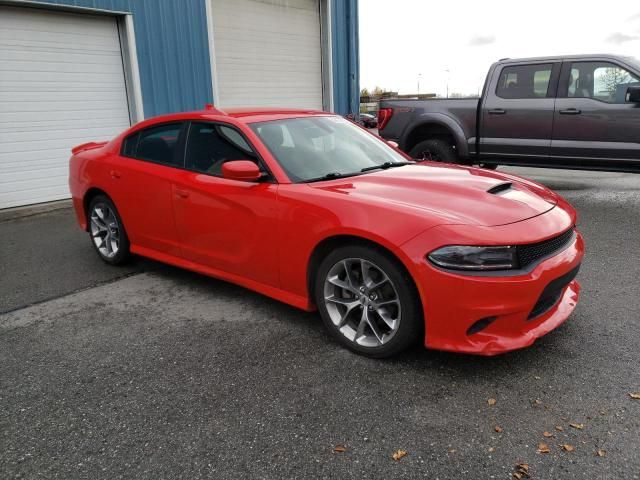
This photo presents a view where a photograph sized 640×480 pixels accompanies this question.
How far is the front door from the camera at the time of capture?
3.60m

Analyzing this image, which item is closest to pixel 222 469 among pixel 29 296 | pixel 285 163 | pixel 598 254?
pixel 285 163

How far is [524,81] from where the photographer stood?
25.6ft

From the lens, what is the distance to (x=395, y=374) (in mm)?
3018

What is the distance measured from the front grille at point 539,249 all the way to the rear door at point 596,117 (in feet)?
16.0

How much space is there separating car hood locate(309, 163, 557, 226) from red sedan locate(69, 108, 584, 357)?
0.04ft

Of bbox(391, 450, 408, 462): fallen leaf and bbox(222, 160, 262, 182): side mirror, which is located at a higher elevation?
bbox(222, 160, 262, 182): side mirror

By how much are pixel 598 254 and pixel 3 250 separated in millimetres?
6376

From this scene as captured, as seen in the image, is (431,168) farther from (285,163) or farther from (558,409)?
(558,409)

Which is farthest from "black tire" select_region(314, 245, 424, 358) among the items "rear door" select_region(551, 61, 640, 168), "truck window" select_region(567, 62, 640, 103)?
"truck window" select_region(567, 62, 640, 103)

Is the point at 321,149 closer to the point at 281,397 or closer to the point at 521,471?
the point at 281,397

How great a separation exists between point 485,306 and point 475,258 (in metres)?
0.25

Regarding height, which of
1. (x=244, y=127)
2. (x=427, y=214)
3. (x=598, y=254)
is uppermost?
(x=244, y=127)

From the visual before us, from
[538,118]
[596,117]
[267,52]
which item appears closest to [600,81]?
[596,117]

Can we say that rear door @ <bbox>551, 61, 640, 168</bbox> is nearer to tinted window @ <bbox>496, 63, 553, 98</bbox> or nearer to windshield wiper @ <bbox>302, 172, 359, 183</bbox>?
tinted window @ <bbox>496, 63, 553, 98</bbox>
